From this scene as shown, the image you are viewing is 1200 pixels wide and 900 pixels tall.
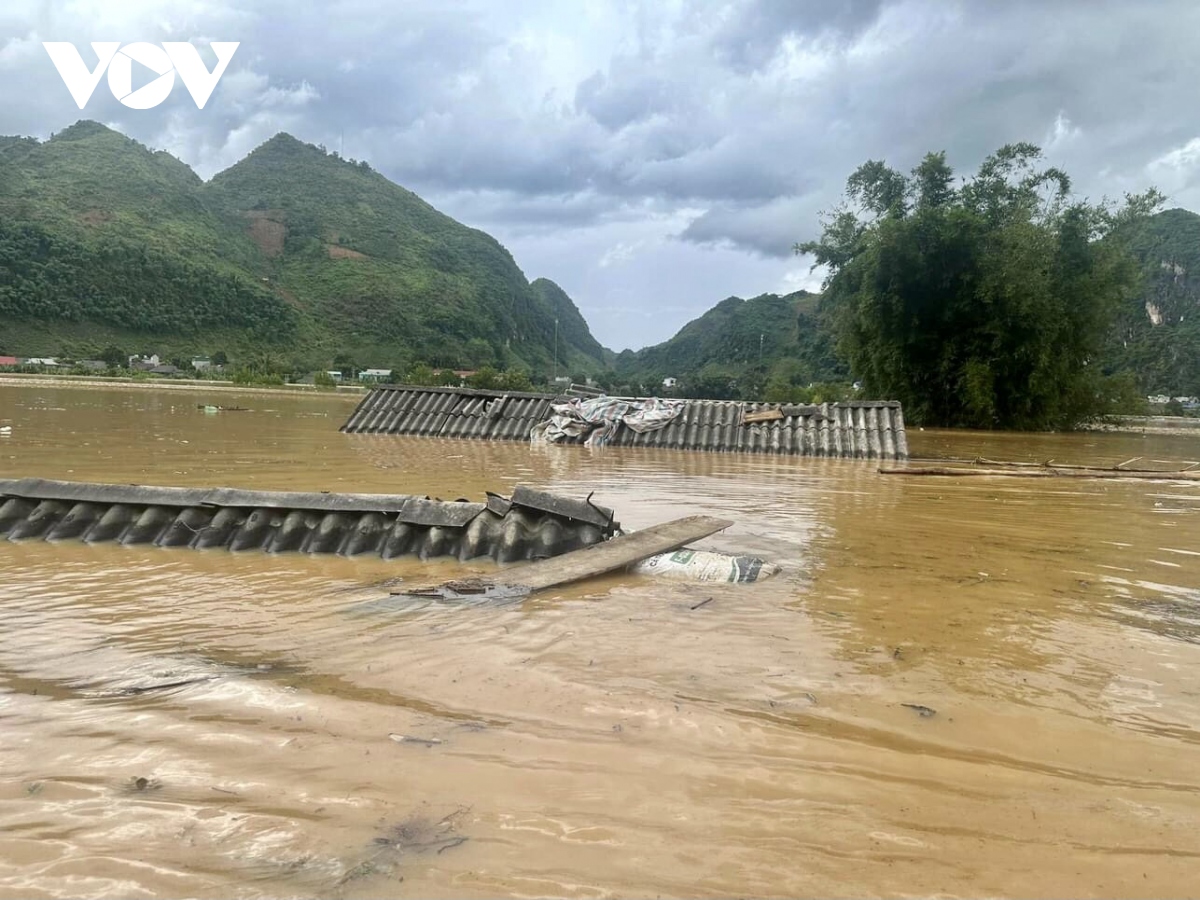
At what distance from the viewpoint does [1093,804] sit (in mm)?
2482

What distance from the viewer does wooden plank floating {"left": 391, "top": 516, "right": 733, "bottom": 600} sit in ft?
15.9

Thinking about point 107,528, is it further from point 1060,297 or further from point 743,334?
point 743,334

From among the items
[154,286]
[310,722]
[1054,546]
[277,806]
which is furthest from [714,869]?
[154,286]

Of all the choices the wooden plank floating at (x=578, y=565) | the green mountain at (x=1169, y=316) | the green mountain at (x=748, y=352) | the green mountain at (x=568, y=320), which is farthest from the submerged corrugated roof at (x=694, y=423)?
the green mountain at (x=568, y=320)

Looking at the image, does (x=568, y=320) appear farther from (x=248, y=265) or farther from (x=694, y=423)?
(x=694, y=423)

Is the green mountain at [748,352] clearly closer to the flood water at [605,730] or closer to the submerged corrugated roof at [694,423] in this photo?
the submerged corrugated roof at [694,423]

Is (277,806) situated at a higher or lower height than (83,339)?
lower

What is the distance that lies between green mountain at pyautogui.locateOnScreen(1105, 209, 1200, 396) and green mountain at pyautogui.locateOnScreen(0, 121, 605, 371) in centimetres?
6037

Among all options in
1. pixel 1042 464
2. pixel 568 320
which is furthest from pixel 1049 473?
pixel 568 320

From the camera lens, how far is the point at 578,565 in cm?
538

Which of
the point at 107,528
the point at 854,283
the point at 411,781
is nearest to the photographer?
the point at 411,781

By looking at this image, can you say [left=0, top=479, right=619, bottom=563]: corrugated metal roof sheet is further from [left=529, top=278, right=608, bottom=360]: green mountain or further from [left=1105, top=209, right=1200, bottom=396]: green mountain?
[left=529, top=278, right=608, bottom=360]: green mountain

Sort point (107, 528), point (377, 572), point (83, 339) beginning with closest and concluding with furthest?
1. point (377, 572)
2. point (107, 528)
3. point (83, 339)

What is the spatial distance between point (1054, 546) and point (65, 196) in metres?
106
